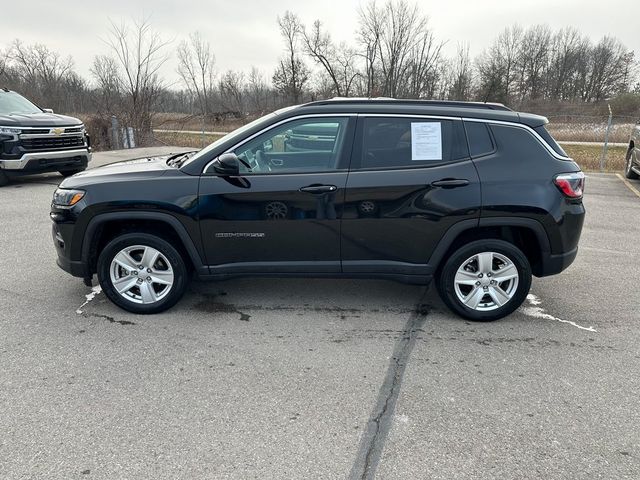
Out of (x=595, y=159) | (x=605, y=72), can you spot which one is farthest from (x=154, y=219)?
(x=605, y=72)

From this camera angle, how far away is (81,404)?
8.93ft

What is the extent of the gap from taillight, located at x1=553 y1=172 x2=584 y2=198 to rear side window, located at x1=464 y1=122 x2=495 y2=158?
58cm

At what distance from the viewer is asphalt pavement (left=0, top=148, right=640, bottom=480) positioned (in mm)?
2312

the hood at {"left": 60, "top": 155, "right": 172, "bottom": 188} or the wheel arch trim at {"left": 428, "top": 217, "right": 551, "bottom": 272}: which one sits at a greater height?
the hood at {"left": 60, "top": 155, "right": 172, "bottom": 188}

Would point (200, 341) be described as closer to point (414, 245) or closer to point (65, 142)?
point (414, 245)

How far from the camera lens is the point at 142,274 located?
386 centimetres

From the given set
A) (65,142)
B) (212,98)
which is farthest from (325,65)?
(65,142)

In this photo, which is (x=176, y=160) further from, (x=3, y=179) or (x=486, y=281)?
(x=3, y=179)

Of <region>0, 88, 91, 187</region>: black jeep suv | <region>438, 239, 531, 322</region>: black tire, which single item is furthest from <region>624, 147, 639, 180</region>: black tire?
<region>0, 88, 91, 187</region>: black jeep suv

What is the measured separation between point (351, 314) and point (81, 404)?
2181 mm

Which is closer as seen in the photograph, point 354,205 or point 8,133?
point 354,205

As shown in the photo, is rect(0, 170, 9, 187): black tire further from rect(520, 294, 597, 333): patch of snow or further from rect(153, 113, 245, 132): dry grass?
rect(153, 113, 245, 132): dry grass

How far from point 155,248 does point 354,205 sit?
172 centimetres

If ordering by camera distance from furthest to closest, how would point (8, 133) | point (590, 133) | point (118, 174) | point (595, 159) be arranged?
point (590, 133)
point (595, 159)
point (8, 133)
point (118, 174)
